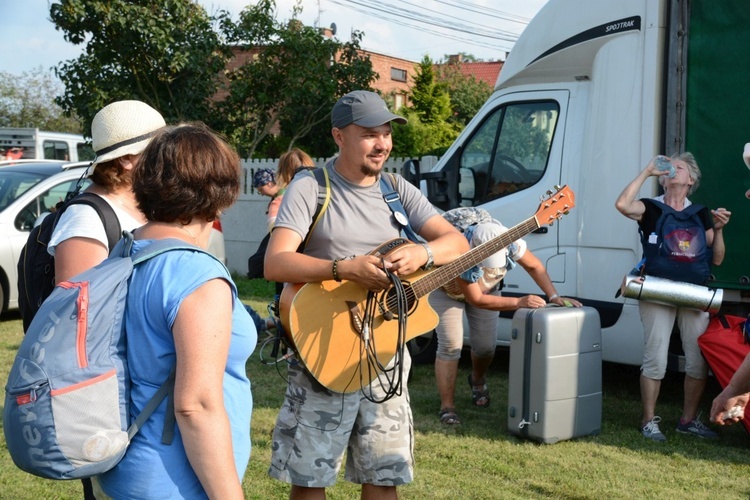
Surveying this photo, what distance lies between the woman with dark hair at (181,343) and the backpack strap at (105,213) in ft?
1.99

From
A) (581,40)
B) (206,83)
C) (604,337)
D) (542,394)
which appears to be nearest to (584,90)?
(581,40)

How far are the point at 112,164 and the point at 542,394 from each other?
3440 mm

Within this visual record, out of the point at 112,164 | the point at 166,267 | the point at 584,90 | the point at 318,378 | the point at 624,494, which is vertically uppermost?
the point at 584,90

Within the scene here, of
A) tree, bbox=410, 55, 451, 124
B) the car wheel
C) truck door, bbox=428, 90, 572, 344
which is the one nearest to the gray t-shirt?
truck door, bbox=428, 90, 572, 344

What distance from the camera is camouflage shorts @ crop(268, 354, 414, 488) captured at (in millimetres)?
3346

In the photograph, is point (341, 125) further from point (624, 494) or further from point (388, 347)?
point (624, 494)

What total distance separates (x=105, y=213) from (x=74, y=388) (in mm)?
965

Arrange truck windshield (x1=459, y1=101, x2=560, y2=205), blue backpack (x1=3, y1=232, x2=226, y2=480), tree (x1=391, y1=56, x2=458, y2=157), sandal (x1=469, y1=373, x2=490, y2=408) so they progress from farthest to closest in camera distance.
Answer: tree (x1=391, y1=56, x2=458, y2=157) < truck windshield (x1=459, y1=101, x2=560, y2=205) < sandal (x1=469, y1=373, x2=490, y2=408) < blue backpack (x1=3, y1=232, x2=226, y2=480)

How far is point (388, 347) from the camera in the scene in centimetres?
366

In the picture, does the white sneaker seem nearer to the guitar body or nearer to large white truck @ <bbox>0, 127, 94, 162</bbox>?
the guitar body

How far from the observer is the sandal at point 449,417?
5.90 meters

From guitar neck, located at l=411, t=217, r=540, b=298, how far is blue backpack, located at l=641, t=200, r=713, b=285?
1.59 metres

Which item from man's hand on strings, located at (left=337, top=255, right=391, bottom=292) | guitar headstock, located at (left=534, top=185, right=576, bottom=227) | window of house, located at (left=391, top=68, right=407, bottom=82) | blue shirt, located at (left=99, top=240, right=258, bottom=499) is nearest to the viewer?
blue shirt, located at (left=99, top=240, right=258, bottom=499)

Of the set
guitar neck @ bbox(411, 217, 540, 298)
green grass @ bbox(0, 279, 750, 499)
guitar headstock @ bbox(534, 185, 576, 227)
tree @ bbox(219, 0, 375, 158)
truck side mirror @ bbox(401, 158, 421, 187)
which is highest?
tree @ bbox(219, 0, 375, 158)
